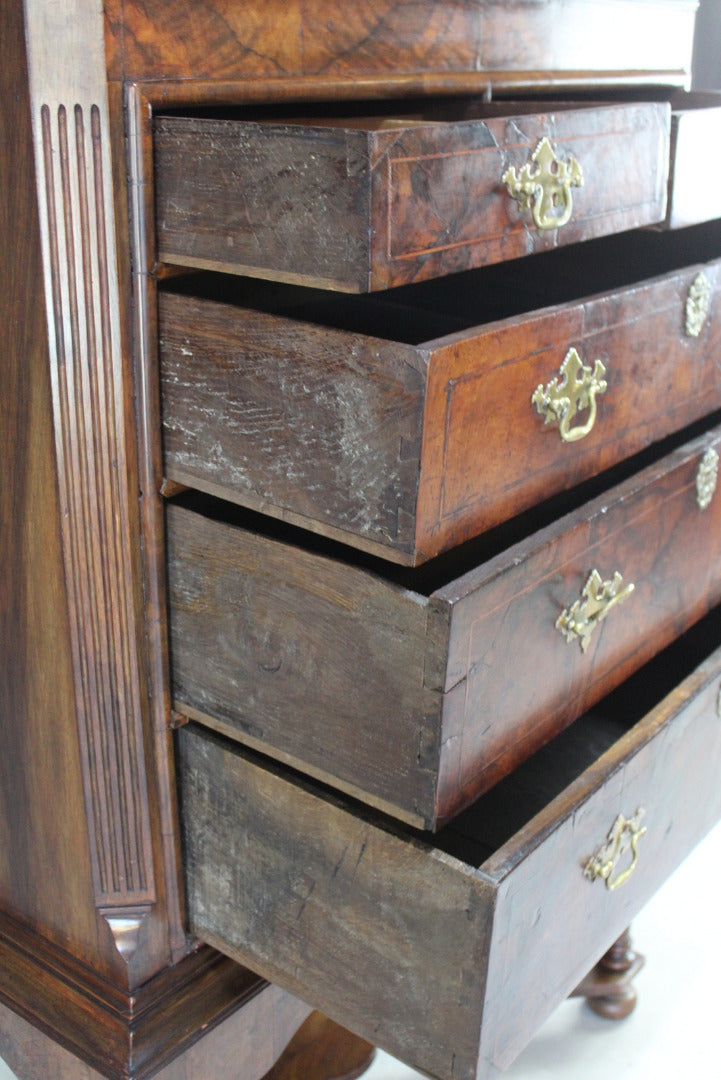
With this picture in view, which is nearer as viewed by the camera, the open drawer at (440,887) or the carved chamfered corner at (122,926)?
the open drawer at (440,887)

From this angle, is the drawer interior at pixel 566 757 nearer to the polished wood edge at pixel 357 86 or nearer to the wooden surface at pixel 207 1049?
the wooden surface at pixel 207 1049

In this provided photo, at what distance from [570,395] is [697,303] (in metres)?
0.19

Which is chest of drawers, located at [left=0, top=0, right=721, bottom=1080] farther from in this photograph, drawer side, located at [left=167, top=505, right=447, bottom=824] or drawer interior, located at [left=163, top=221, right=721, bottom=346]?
drawer interior, located at [left=163, top=221, right=721, bottom=346]

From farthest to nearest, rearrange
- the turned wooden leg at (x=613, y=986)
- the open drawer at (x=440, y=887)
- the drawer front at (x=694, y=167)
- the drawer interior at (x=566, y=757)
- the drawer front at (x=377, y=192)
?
the turned wooden leg at (x=613, y=986) → the drawer interior at (x=566, y=757) → the drawer front at (x=694, y=167) → the open drawer at (x=440, y=887) → the drawer front at (x=377, y=192)

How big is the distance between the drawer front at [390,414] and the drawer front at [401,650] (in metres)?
0.03

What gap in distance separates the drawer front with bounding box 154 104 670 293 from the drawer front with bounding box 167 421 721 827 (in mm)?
170

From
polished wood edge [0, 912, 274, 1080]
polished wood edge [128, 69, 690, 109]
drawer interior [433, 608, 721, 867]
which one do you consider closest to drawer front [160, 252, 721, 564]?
polished wood edge [128, 69, 690, 109]

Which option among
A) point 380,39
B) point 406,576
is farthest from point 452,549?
point 380,39

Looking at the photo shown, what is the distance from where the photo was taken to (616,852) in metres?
0.79

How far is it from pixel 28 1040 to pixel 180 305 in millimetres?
571

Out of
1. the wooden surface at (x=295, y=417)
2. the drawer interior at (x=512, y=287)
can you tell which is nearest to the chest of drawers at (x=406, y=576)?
the wooden surface at (x=295, y=417)

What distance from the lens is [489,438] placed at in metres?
0.65

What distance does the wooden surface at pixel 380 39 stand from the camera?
612 millimetres

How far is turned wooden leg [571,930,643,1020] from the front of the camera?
1128 millimetres
